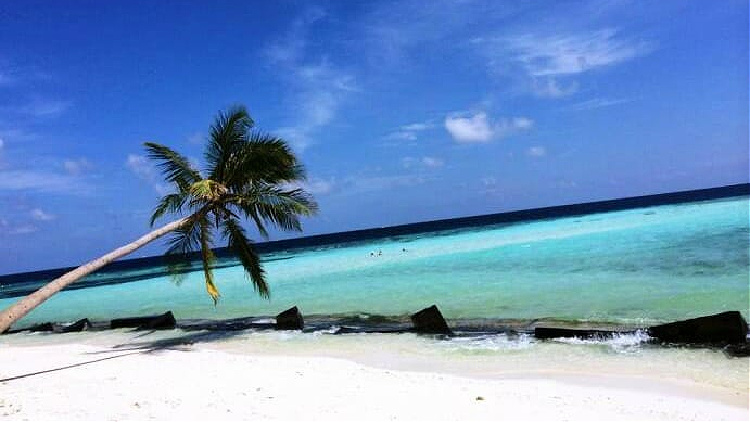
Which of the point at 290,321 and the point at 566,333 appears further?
the point at 290,321

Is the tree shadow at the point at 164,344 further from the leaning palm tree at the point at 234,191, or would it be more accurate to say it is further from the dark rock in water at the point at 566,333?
the dark rock in water at the point at 566,333

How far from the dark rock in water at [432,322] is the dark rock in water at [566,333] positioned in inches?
81.1

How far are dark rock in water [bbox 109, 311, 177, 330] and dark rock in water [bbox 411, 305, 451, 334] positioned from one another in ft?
26.2

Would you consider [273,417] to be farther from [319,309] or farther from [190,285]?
[190,285]

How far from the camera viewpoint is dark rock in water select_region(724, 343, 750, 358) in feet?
26.4

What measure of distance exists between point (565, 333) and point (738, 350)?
266 centimetres

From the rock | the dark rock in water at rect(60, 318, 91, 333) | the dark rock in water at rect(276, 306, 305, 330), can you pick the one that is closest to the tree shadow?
the dark rock in water at rect(276, 306, 305, 330)

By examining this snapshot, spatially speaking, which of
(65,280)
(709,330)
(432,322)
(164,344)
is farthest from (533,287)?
(65,280)

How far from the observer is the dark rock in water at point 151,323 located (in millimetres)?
15867

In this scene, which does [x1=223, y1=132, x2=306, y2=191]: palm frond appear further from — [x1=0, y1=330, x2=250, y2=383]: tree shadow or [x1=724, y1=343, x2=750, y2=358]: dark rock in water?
[x1=724, y1=343, x2=750, y2=358]: dark rock in water

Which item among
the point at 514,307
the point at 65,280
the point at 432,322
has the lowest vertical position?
the point at 514,307

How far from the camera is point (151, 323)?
52.7ft

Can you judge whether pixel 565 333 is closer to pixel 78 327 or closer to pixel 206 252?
pixel 206 252

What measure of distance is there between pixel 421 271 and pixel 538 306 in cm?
1350
